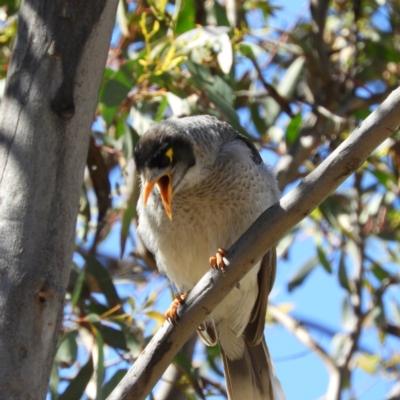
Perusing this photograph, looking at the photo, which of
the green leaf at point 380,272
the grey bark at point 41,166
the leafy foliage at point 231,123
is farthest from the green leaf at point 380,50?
the grey bark at point 41,166

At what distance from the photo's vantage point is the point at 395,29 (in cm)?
400

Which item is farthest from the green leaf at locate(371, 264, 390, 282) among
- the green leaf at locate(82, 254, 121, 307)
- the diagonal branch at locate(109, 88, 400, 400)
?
the diagonal branch at locate(109, 88, 400, 400)

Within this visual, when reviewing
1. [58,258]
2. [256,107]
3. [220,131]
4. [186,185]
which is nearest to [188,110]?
[220,131]

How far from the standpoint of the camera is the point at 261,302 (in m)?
2.74

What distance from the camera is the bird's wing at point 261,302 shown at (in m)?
2.67

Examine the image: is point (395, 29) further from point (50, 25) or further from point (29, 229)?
point (29, 229)

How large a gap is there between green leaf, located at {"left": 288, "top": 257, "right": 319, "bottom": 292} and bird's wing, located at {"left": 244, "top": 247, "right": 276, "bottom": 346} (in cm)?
124

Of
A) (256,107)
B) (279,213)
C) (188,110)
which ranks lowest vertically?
(279,213)

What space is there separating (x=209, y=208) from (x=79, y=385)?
72 cm

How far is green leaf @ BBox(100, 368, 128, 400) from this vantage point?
2500mm

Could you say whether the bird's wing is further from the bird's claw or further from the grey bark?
the grey bark

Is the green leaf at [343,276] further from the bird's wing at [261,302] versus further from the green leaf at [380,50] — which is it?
the green leaf at [380,50]

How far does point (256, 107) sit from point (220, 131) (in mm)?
1273

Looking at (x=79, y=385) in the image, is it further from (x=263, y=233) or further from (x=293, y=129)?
(x=293, y=129)
